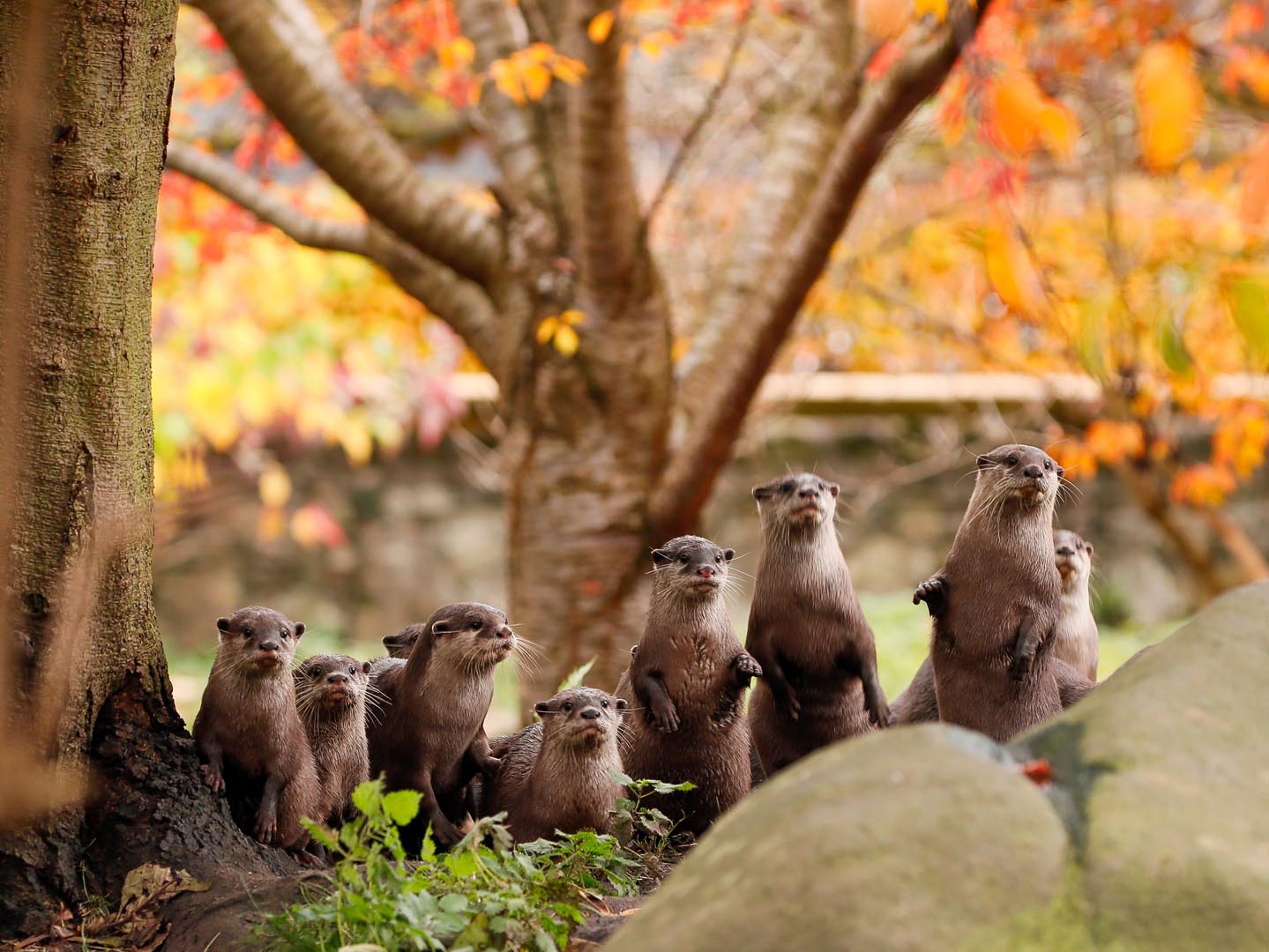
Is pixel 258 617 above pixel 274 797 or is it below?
above

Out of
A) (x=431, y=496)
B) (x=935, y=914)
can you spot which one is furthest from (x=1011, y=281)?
(x=431, y=496)

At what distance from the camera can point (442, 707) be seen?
3.45 meters

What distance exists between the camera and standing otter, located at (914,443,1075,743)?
3.07 metres

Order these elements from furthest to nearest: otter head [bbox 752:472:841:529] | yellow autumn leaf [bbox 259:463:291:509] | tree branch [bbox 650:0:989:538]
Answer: yellow autumn leaf [bbox 259:463:291:509] → tree branch [bbox 650:0:989:538] → otter head [bbox 752:472:841:529]

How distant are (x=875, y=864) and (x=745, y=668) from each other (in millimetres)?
1534

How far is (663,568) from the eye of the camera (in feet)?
11.6

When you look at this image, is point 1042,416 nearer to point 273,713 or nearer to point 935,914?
point 273,713

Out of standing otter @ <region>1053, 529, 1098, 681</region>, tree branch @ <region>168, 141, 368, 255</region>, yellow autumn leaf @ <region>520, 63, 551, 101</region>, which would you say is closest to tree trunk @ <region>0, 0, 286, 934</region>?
standing otter @ <region>1053, 529, 1098, 681</region>

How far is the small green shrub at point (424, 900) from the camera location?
2324 millimetres

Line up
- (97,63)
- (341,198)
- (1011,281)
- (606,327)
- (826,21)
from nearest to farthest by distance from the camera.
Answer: (97,63)
(1011,281)
(606,327)
(826,21)
(341,198)

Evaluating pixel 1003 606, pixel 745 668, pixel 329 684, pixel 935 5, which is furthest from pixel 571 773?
pixel 935 5

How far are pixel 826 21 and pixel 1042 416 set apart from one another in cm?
432

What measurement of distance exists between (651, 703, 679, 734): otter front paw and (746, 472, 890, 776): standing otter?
263mm

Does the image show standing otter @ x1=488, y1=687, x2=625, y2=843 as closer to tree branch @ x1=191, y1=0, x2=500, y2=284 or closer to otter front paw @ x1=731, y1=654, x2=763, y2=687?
otter front paw @ x1=731, y1=654, x2=763, y2=687
